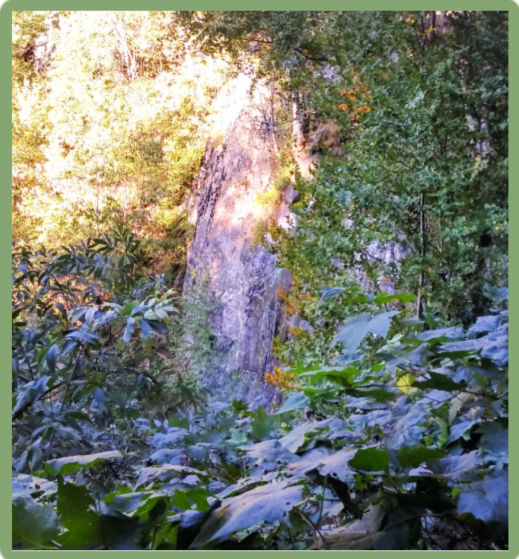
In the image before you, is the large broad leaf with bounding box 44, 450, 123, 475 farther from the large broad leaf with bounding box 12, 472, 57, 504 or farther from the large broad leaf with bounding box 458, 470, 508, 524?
the large broad leaf with bounding box 458, 470, 508, 524

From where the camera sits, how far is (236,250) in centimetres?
178

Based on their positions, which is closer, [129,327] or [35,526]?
[35,526]

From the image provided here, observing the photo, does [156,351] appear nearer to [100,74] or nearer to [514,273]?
[100,74]

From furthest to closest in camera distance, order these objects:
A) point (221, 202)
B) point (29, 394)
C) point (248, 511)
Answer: point (221, 202) < point (29, 394) < point (248, 511)

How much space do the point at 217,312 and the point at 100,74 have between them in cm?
74

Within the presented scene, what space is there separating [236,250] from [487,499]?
1.21m

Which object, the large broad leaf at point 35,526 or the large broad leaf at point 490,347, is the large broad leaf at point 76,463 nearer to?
the large broad leaf at point 35,526

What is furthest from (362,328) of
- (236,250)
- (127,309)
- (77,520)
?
(236,250)

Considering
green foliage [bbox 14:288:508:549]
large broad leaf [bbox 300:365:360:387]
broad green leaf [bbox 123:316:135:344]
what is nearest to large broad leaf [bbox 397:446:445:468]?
green foliage [bbox 14:288:508:549]

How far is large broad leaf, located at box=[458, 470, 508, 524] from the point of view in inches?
25.9

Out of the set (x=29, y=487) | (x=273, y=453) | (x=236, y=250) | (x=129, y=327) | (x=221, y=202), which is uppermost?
(x=221, y=202)

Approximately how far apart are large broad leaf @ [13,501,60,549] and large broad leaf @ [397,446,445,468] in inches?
17.3

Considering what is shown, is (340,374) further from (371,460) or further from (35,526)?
(35,526)

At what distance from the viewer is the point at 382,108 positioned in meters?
1.79
